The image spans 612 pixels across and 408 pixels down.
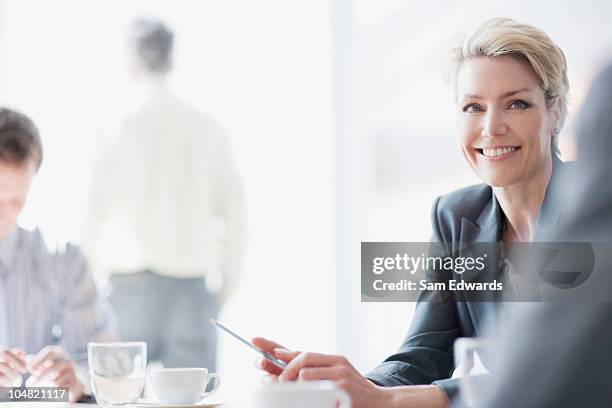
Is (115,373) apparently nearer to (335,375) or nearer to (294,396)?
(335,375)

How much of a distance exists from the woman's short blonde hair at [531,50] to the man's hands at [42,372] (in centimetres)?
89

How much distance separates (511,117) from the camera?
4.90 ft

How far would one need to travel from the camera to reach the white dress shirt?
2.62 m

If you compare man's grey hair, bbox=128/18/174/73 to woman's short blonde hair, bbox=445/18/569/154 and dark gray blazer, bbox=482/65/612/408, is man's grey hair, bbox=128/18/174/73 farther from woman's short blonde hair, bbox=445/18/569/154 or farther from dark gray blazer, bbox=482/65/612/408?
dark gray blazer, bbox=482/65/612/408

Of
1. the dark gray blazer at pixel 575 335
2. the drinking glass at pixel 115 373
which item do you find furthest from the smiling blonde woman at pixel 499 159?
the dark gray blazer at pixel 575 335

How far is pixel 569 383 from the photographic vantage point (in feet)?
2.01

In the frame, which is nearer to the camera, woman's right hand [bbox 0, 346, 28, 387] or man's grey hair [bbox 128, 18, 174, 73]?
woman's right hand [bbox 0, 346, 28, 387]

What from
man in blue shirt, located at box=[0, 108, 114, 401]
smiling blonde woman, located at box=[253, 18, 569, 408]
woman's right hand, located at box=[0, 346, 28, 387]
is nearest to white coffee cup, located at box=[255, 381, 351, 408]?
smiling blonde woman, located at box=[253, 18, 569, 408]

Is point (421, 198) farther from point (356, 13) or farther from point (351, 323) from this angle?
point (356, 13)

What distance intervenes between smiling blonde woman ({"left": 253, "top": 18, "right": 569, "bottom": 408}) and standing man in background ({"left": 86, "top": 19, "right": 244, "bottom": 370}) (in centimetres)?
118

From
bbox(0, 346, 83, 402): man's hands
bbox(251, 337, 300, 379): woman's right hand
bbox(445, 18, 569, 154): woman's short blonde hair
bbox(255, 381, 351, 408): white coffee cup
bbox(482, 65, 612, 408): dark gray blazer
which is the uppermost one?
bbox(445, 18, 569, 154): woman's short blonde hair

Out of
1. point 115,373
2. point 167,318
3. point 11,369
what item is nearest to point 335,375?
point 115,373

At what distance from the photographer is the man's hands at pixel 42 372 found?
1.53 m

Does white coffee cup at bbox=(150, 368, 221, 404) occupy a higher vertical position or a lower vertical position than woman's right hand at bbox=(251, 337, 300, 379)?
lower
